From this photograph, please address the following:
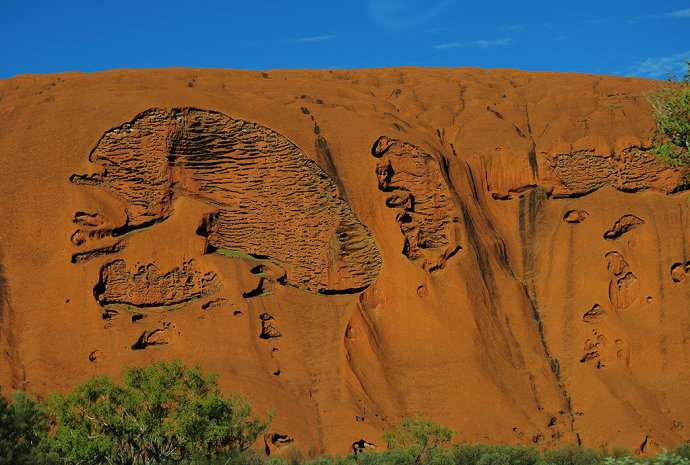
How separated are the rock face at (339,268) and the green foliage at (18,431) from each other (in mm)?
17218

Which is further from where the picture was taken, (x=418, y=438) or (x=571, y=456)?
(x=571, y=456)

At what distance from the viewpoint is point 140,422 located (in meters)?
30.6

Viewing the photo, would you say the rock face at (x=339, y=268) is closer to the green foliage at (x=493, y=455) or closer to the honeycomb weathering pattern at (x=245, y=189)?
the honeycomb weathering pattern at (x=245, y=189)

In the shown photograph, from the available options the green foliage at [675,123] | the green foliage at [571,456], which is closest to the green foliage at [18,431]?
the green foliage at [675,123]

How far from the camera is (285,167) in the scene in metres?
53.7

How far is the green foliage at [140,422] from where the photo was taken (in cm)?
2970

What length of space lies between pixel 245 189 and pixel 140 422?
25.2 m

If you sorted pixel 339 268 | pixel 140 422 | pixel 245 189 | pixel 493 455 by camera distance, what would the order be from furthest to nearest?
1. pixel 245 189
2. pixel 339 268
3. pixel 493 455
4. pixel 140 422

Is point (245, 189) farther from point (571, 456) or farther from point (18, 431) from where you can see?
point (18, 431)

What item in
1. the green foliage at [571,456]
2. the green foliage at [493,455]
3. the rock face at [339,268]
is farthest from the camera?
the rock face at [339,268]

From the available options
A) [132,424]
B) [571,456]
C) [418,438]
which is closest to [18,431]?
[132,424]

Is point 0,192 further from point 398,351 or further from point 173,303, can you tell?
point 398,351

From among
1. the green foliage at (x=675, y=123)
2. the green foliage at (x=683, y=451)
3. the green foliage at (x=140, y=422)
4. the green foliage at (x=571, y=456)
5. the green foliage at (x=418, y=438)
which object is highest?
the green foliage at (x=675, y=123)

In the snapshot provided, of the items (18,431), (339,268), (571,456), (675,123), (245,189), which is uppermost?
(245,189)
